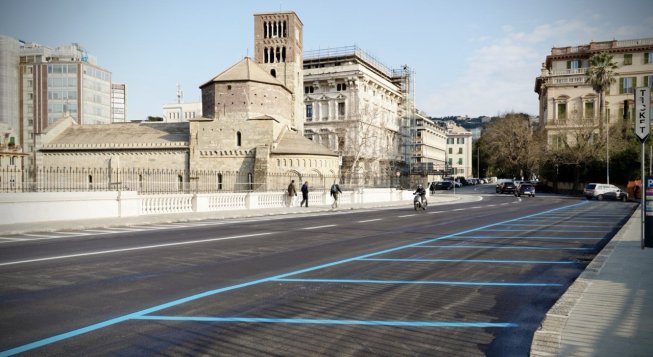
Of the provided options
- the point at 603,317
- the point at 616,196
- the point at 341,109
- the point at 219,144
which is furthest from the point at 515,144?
the point at 603,317

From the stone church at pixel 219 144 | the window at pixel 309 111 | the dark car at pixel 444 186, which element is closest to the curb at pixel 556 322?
the stone church at pixel 219 144

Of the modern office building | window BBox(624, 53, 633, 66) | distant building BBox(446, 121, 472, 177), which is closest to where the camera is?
window BBox(624, 53, 633, 66)

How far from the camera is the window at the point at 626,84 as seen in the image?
247 ft

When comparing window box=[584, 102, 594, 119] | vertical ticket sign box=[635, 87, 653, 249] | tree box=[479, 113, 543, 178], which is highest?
window box=[584, 102, 594, 119]

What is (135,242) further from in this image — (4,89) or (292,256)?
(4,89)

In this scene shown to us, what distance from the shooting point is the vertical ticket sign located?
448 inches

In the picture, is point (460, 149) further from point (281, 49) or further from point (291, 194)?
point (291, 194)

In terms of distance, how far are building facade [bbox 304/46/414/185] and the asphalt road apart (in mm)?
62275

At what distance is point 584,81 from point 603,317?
78919 millimetres

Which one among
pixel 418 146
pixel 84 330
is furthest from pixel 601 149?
pixel 84 330

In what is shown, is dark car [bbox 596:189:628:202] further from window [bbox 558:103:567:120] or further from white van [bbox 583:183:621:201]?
window [bbox 558:103:567:120]

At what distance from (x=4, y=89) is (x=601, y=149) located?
362 feet

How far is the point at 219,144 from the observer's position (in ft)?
203

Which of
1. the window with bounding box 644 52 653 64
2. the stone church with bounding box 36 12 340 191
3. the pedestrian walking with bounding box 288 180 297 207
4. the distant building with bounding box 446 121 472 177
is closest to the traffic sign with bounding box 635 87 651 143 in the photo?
the pedestrian walking with bounding box 288 180 297 207
